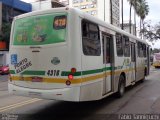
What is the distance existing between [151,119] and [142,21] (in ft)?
214

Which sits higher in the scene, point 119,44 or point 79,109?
point 119,44

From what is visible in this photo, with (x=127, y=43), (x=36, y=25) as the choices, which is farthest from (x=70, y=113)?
(x=127, y=43)

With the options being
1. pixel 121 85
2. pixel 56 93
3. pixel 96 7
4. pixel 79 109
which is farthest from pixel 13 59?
pixel 96 7

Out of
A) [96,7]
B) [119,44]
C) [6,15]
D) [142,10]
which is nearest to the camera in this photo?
[119,44]

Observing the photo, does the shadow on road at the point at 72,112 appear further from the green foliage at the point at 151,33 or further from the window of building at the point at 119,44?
the green foliage at the point at 151,33

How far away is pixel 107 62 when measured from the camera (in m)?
10.9

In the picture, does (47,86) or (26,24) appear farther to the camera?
(26,24)

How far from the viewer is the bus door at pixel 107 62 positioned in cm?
1048

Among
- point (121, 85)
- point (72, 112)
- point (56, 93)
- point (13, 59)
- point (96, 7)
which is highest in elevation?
point (96, 7)

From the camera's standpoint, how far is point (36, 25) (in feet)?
29.5

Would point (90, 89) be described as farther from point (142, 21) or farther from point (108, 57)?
point (142, 21)

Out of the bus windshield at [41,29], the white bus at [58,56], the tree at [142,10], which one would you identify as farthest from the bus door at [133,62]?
the tree at [142,10]

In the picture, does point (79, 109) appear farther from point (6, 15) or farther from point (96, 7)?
point (96, 7)

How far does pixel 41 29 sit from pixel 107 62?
120 inches
